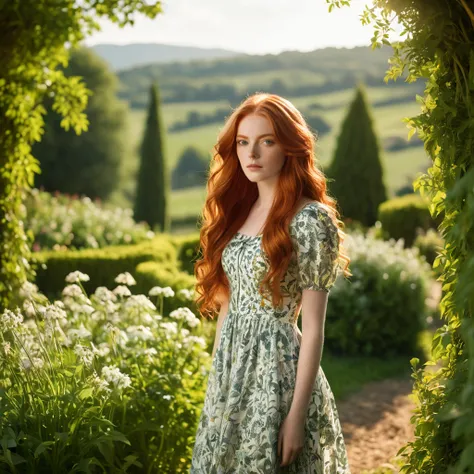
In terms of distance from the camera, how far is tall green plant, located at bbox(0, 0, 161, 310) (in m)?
4.84

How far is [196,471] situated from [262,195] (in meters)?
1.22

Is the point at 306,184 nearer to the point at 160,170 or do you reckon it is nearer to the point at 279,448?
the point at 279,448

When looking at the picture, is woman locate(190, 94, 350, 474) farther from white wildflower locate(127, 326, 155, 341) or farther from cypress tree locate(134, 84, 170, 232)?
cypress tree locate(134, 84, 170, 232)

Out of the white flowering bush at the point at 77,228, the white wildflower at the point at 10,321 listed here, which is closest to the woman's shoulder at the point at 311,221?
the white wildflower at the point at 10,321

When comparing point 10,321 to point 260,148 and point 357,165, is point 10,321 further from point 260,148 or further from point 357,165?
point 357,165

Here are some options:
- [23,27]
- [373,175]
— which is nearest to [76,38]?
[23,27]

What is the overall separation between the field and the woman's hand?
28647 mm

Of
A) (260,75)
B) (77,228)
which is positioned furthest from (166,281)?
(260,75)

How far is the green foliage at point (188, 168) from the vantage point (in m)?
47.0

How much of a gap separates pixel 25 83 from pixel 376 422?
396 cm

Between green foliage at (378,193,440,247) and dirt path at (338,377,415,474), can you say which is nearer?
dirt path at (338,377,415,474)

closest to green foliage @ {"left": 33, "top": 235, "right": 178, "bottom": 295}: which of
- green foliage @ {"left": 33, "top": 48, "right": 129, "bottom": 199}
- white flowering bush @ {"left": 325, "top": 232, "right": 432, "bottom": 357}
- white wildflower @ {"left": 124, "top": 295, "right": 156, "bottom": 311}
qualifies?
white flowering bush @ {"left": 325, "top": 232, "right": 432, "bottom": 357}

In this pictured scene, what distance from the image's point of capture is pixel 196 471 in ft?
9.56

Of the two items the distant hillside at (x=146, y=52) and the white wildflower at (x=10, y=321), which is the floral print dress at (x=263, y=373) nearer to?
the white wildflower at (x=10, y=321)
